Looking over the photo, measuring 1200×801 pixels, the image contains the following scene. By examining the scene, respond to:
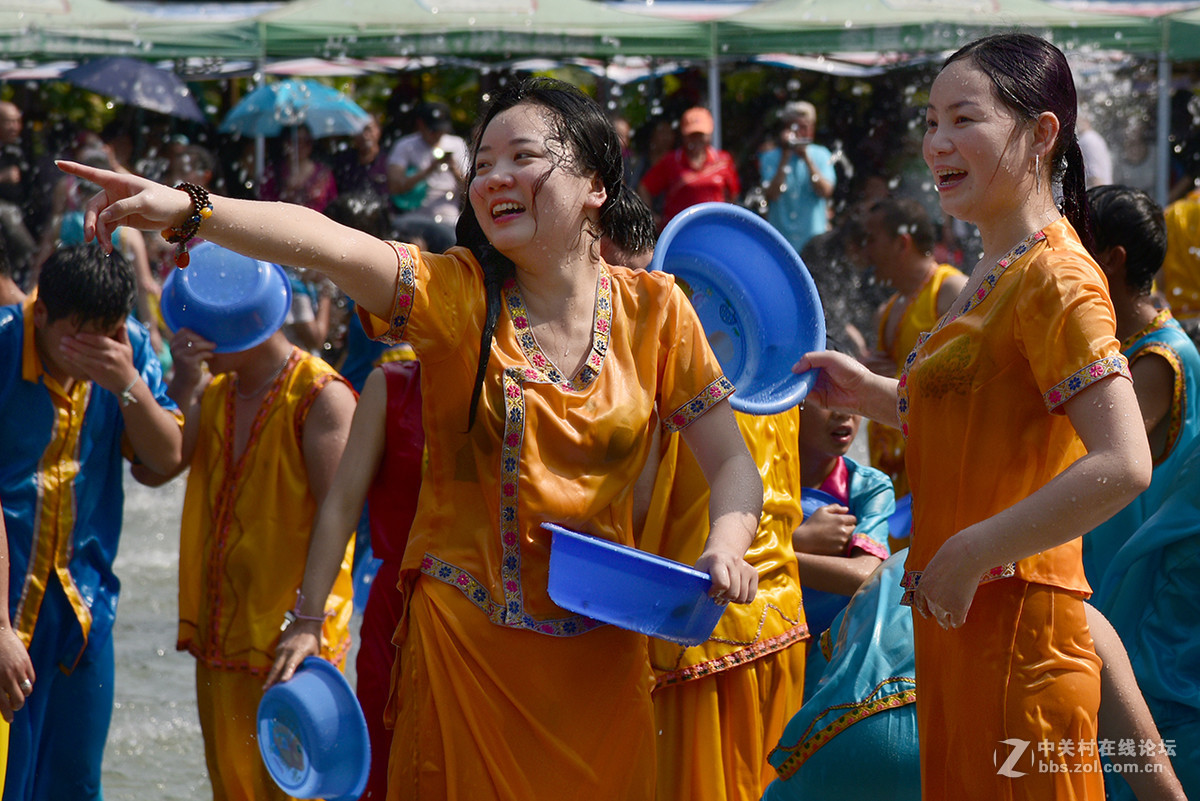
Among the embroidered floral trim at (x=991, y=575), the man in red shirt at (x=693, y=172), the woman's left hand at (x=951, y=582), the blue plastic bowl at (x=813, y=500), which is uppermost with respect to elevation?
the man in red shirt at (x=693, y=172)

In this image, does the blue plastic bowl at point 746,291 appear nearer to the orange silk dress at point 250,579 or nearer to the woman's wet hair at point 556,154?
the woman's wet hair at point 556,154

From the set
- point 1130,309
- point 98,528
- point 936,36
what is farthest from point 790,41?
point 98,528

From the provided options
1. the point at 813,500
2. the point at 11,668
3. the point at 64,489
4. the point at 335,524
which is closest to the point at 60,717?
the point at 64,489

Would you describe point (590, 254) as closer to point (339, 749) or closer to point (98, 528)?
point (339, 749)

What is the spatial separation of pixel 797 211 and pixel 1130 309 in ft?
24.3

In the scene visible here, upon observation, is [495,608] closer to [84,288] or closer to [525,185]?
[525,185]

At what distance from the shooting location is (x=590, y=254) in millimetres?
2580

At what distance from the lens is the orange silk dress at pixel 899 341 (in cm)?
600

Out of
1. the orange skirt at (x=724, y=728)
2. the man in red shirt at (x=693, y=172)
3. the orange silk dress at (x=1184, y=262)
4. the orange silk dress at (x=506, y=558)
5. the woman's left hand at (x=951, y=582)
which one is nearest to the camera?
the woman's left hand at (x=951, y=582)

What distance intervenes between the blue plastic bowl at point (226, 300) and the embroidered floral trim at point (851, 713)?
1.99 meters

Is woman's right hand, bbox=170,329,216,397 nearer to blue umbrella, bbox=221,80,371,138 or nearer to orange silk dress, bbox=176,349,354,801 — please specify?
orange silk dress, bbox=176,349,354,801

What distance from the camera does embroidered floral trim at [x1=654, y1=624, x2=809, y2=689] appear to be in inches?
129

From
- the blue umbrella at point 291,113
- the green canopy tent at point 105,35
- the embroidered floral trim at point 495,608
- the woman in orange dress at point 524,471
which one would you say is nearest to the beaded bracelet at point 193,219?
the woman in orange dress at point 524,471

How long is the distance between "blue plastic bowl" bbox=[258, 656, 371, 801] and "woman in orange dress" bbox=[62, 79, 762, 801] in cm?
36
